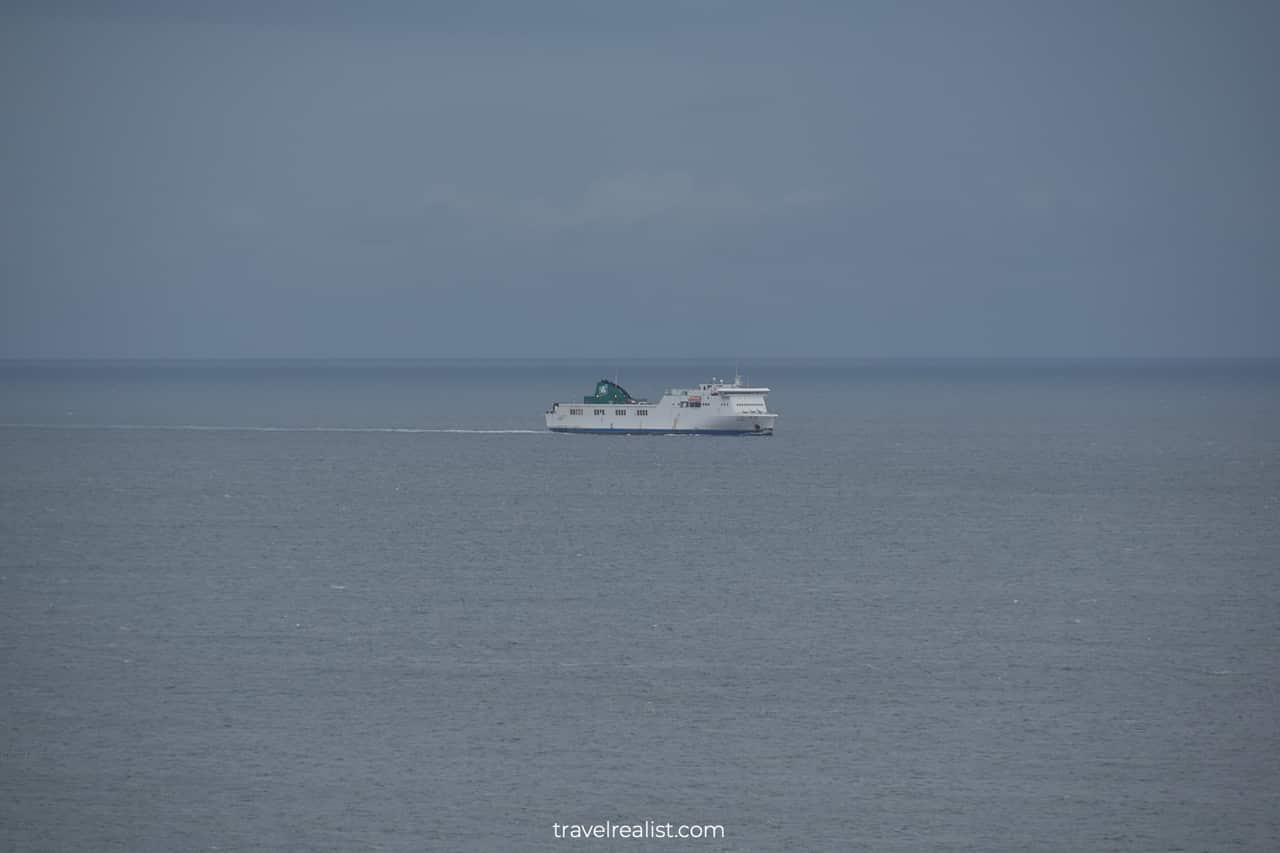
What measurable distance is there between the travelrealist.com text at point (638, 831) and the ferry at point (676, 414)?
4813 inches

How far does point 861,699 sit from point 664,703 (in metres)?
5.79

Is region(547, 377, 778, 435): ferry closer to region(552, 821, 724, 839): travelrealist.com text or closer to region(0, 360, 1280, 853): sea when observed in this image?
region(0, 360, 1280, 853): sea

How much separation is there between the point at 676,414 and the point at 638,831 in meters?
129

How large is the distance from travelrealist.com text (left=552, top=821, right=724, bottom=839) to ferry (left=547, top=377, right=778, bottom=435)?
122257 mm

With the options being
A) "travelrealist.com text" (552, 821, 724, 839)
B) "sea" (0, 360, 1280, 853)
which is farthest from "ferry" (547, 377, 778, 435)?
"travelrealist.com text" (552, 821, 724, 839)

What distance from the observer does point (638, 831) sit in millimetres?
36625

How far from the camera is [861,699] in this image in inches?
1874

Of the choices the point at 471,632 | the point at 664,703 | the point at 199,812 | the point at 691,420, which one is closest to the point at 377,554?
the point at 471,632

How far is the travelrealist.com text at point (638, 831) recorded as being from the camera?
3631cm

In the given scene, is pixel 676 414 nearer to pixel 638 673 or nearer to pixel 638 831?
pixel 638 673

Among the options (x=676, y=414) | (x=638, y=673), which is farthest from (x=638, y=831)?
(x=676, y=414)

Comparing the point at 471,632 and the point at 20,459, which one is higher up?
the point at 20,459

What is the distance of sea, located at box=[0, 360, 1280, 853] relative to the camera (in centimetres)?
3759

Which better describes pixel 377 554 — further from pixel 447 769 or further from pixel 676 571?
pixel 447 769
